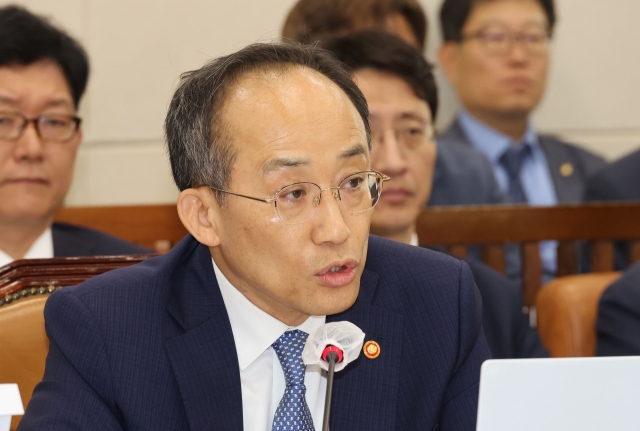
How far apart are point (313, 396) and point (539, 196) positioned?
2428 mm

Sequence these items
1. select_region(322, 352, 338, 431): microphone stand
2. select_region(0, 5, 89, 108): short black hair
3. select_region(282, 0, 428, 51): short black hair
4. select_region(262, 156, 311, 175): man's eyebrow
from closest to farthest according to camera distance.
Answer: select_region(322, 352, 338, 431): microphone stand < select_region(262, 156, 311, 175): man's eyebrow < select_region(0, 5, 89, 108): short black hair < select_region(282, 0, 428, 51): short black hair

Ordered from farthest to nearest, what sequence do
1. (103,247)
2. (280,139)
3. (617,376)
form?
1. (103,247)
2. (280,139)
3. (617,376)

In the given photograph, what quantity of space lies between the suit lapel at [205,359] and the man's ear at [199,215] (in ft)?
0.32

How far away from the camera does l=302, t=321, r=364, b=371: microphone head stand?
1.37 m

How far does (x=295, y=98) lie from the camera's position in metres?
1.58

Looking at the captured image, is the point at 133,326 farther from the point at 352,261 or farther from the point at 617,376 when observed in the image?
the point at 617,376

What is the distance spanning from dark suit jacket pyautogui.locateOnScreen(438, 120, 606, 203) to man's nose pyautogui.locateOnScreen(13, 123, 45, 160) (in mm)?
1807

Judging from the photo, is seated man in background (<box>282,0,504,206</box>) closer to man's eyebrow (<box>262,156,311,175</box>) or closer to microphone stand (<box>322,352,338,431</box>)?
man's eyebrow (<box>262,156,311,175</box>)

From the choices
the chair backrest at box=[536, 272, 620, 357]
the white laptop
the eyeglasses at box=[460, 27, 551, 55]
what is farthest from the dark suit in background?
the white laptop

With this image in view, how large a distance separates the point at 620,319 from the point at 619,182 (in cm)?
131

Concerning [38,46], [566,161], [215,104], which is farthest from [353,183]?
[566,161]

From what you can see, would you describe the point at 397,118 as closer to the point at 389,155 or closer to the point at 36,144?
the point at 389,155

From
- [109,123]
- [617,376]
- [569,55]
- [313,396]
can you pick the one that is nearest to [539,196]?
[569,55]

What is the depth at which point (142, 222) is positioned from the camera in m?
2.84
